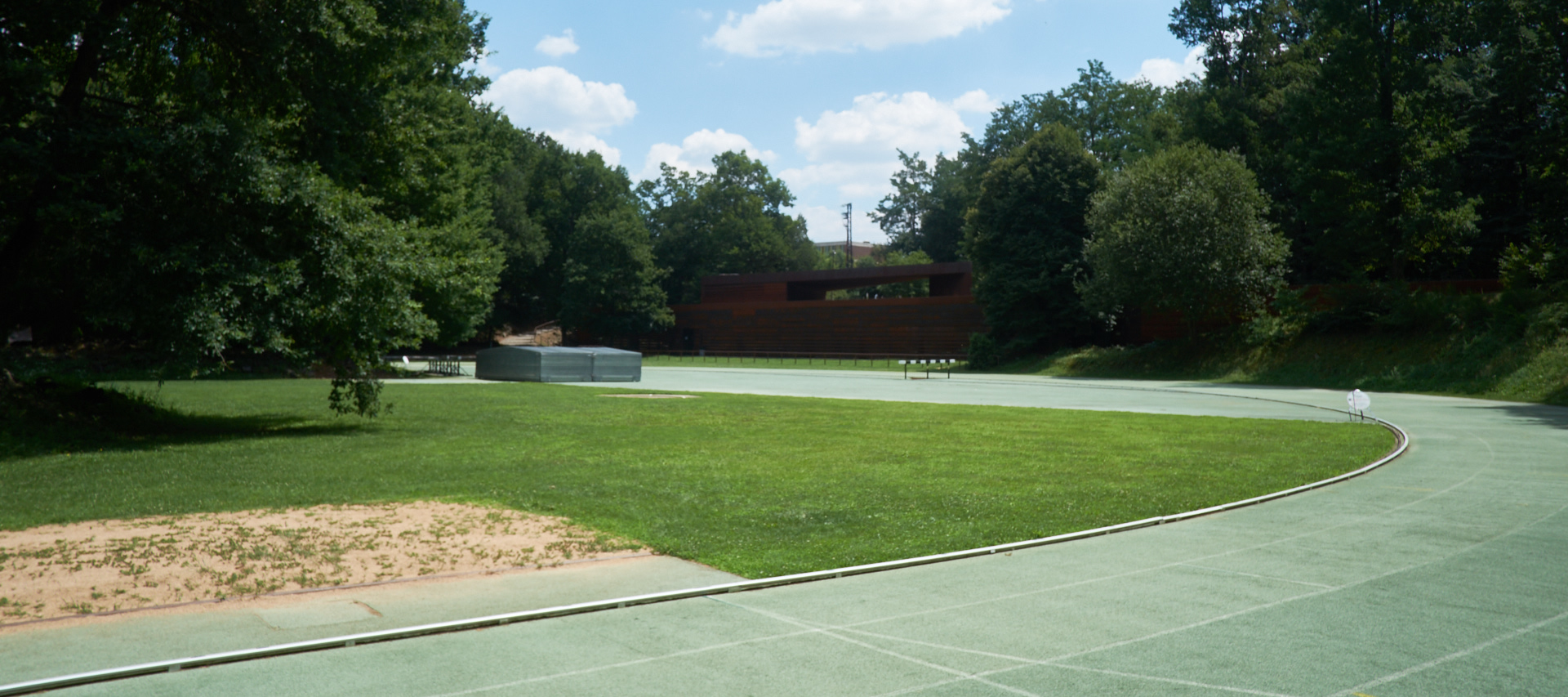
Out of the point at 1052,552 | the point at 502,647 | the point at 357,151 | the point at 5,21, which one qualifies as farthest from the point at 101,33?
the point at 1052,552

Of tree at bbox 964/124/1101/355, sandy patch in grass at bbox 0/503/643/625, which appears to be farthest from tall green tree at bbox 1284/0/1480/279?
sandy patch in grass at bbox 0/503/643/625

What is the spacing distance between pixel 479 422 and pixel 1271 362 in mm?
32654

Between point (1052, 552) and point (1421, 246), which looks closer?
point (1052, 552)

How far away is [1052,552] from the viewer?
7766 millimetres

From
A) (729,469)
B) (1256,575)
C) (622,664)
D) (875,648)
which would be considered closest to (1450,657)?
(1256,575)

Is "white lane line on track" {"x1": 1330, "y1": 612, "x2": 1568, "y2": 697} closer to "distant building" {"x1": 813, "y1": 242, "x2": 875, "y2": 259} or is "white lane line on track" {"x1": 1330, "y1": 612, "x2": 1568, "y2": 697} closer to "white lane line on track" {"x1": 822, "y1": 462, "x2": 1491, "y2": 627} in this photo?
"white lane line on track" {"x1": 822, "y1": 462, "x2": 1491, "y2": 627}

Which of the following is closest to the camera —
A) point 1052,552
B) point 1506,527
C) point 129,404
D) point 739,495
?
point 1052,552

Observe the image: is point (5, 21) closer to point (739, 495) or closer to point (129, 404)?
point (129, 404)

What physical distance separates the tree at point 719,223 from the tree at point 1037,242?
42684mm

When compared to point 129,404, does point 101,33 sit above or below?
above

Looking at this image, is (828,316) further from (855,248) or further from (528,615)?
(855,248)

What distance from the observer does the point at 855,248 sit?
150000 mm

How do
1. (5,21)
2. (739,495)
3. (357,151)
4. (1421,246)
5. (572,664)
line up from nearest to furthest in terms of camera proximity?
(572,664) → (739,495) → (5,21) → (357,151) → (1421,246)

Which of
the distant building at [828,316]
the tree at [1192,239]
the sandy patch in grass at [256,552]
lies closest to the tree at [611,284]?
the distant building at [828,316]
